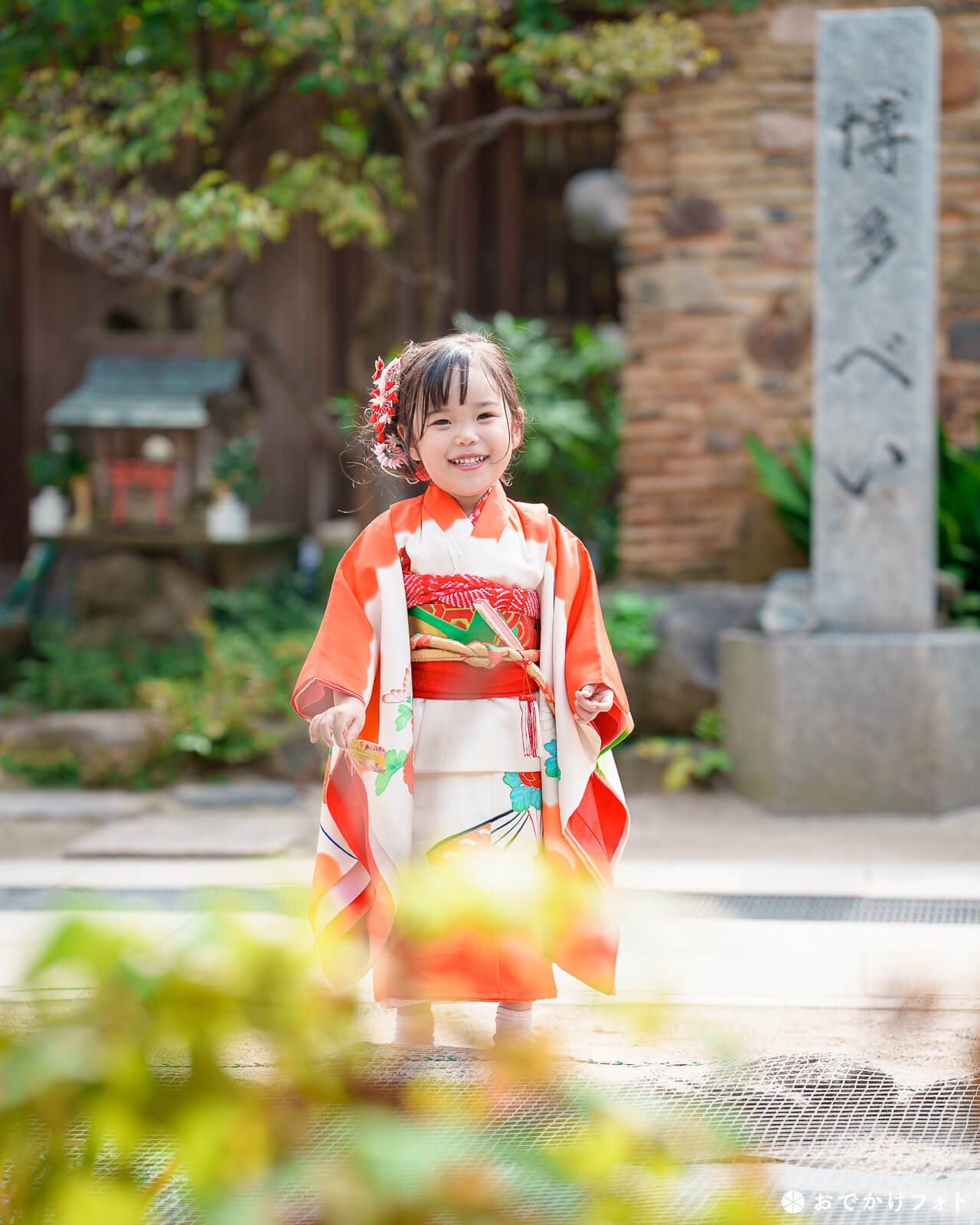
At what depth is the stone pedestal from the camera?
15.3ft

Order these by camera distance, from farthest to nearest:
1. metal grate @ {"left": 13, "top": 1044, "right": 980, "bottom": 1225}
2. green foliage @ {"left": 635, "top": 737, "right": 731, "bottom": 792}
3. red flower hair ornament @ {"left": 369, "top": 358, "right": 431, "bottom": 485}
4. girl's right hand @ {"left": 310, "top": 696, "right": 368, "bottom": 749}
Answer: green foliage @ {"left": 635, "top": 737, "right": 731, "bottom": 792} < red flower hair ornament @ {"left": 369, "top": 358, "right": 431, "bottom": 485} < girl's right hand @ {"left": 310, "top": 696, "right": 368, "bottom": 749} < metal grate @ {"left": 13, "top": 1044, "right": 980, "bottom": 1225}

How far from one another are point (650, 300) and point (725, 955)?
4.02 meters

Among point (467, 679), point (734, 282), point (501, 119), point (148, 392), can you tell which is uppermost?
point (501, 119)

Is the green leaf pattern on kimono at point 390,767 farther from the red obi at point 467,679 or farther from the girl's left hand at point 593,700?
the girl's left hand at point 593,700

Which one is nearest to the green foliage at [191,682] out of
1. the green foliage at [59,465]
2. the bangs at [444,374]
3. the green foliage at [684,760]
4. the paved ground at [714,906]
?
the paved ground at [714,906]

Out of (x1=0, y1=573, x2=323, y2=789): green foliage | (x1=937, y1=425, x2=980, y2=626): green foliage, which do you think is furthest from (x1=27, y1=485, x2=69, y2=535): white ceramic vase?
(x1=937, y1=425, x2=980, y2=626): green foliage

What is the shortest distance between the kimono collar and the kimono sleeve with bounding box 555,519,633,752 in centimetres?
14

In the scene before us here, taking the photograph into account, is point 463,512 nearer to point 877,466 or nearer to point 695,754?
point 877,466

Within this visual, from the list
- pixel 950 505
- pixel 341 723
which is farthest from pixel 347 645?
pixel 950 505

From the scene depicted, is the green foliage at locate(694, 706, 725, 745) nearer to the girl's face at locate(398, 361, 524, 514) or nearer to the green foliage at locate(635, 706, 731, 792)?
the green foliage at locate(635, 706, 731, 792)

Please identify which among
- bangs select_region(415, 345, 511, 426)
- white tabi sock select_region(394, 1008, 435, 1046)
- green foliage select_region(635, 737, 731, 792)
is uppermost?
bangs select_region(415, 345, 511, 426)

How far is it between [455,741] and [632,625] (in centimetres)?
315

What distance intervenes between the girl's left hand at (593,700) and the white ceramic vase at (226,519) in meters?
4.57

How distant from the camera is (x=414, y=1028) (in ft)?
8.00
